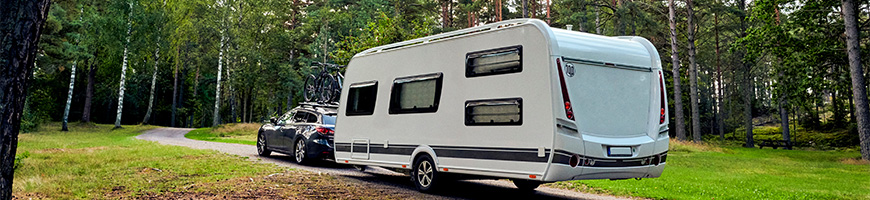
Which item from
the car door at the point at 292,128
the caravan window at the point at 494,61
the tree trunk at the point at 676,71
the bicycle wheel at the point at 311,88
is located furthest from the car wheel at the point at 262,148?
the tree trunk at the point at 676,71

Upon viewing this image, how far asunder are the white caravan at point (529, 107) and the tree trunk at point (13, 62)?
199 inches

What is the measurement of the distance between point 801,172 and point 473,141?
1187 centimetres

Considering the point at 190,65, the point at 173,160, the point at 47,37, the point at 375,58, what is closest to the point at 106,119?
the point at 190,65

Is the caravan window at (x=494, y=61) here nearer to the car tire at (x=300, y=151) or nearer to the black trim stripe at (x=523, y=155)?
the black trim stripe at (x=523, y=155)

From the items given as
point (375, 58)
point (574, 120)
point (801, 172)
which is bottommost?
point (801, 172)

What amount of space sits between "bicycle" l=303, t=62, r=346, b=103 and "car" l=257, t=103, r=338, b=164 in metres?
1.00

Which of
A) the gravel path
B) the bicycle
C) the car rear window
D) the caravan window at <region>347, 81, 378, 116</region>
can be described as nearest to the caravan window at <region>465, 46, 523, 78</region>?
the gravel path

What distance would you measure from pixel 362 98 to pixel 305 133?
125 inches

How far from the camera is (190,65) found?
5159 centimetres

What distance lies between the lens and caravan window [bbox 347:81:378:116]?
33.7 ft

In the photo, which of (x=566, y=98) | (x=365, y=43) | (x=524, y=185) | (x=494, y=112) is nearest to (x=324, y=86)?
(x=524, y=185)

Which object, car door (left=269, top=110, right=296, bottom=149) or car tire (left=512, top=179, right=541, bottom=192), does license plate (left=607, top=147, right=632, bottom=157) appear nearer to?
car tire (left=512, top=179, right=541, bottom=192)

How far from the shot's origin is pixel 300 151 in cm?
1349

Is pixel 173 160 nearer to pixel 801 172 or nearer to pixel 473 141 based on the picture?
pixel 473 141
